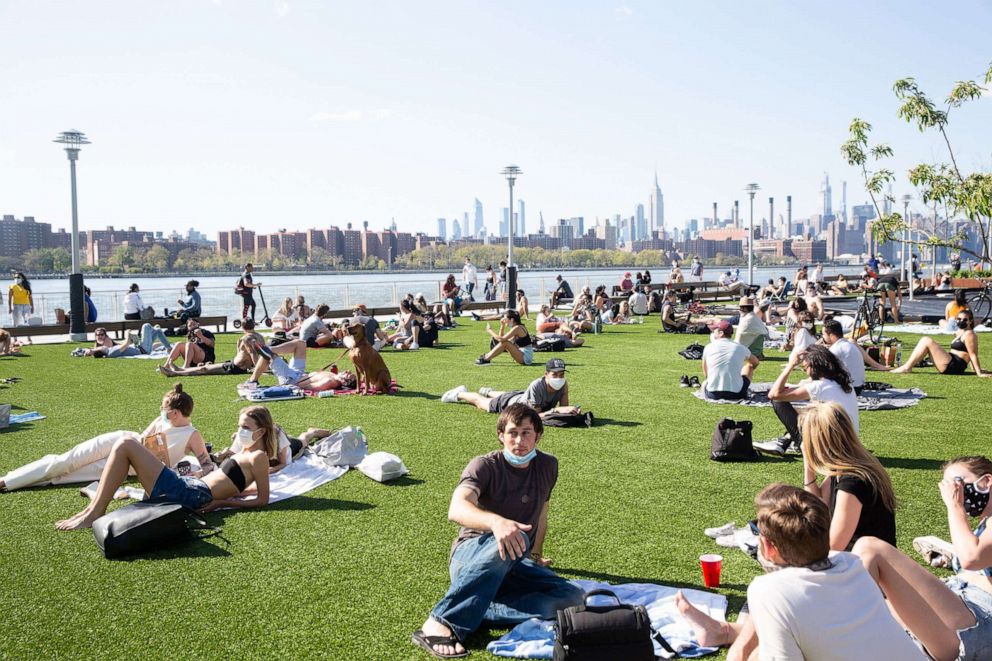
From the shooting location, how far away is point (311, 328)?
59.5ft

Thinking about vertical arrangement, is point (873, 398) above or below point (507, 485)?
below

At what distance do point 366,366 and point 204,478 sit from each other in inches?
212

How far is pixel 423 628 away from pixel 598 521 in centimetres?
217

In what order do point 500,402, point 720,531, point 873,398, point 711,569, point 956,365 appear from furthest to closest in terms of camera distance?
point 956,365, point 873,398, point 500,402, point 720,531, point 711,569

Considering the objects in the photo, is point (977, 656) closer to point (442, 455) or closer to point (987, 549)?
point (987, 549)

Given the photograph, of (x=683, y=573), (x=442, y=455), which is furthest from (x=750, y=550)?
(x=442, y=455)

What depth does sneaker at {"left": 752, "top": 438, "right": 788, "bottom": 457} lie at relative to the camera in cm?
794

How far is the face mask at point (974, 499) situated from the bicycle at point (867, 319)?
13213 mm

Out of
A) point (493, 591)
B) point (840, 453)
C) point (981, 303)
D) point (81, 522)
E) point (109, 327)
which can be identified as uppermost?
point (981, 303)

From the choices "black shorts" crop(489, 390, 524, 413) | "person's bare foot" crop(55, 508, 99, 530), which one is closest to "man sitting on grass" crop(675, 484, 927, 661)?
"person's bare foot" crop(55, 508, 99, 530)

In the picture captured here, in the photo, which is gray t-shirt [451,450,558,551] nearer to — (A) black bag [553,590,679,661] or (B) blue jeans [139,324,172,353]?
(A) black bag [553,590,679,661]

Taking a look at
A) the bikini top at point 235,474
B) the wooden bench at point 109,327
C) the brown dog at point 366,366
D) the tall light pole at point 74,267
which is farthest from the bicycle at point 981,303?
the tall light pole at point 74,267

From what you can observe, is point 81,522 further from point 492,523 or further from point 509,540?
point 509,540

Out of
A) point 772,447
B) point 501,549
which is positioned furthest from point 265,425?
point 772,447
